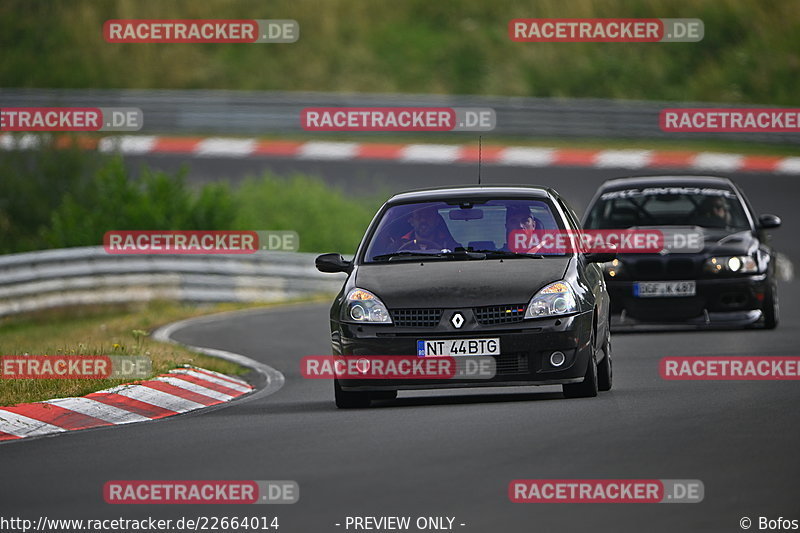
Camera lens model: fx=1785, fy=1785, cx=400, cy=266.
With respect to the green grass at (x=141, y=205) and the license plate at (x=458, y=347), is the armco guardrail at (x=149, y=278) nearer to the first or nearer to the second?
the green grass at (x=141, y=205)

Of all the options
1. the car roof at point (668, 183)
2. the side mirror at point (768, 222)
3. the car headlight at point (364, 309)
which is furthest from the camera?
the car roof at point (668, 183)

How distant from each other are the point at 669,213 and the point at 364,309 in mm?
7643

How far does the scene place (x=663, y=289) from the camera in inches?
698

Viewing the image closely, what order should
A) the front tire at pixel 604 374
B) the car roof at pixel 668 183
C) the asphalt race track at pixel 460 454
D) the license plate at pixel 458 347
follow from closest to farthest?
1. the asphalt race track at pixel 460 454
2. the license plate at pixel 458 347
3. the front tire at pixel 604 374
4. the car roof at pixel 668 183

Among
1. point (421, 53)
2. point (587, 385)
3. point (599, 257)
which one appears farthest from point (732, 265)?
point (421, 53)

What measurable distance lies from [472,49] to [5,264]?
21502 mm

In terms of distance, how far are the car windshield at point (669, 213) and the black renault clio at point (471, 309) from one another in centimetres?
593

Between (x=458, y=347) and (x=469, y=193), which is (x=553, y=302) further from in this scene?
(x=469, y=193)

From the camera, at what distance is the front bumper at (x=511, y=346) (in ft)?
37.9

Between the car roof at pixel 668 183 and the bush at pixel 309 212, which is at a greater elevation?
the bush at pixel 309 212

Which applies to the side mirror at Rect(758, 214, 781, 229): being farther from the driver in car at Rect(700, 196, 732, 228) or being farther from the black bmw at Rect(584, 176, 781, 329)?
the driver in car at Rect(700, 196, 732, 228)

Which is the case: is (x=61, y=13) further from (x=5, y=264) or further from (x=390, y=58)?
(x=5, y=264)

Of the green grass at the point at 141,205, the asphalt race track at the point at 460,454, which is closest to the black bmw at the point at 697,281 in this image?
the asphalt race track at the point at 460,454

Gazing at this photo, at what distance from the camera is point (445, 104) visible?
110ft
